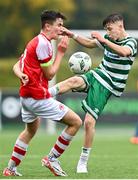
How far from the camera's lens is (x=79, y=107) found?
22.9 m

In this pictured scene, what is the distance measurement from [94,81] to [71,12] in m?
31.5

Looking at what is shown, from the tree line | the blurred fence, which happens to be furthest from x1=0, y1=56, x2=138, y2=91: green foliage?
the tree line

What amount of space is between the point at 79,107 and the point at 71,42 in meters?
4.30

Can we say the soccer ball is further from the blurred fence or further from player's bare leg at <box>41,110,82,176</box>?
the blurred fence

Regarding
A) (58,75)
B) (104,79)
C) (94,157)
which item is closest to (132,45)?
(104,79)

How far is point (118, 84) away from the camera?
39.1 feet

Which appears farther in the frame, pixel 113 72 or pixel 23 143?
pixel 113 72

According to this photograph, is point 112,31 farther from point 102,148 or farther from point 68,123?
point 102,148

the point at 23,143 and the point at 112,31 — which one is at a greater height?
the point at 112,31

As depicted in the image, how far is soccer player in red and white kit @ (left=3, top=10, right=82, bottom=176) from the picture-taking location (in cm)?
1065

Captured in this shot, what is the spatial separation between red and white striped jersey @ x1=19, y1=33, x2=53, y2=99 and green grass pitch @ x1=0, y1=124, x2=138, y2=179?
3.46 feet

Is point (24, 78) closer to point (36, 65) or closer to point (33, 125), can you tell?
point (36, 65)

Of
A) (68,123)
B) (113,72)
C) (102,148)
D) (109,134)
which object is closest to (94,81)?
(113,72)

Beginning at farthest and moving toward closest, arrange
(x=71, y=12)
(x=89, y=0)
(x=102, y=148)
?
(x=89, y=0) → (x=71, y=12) → (x=102, y=148)
